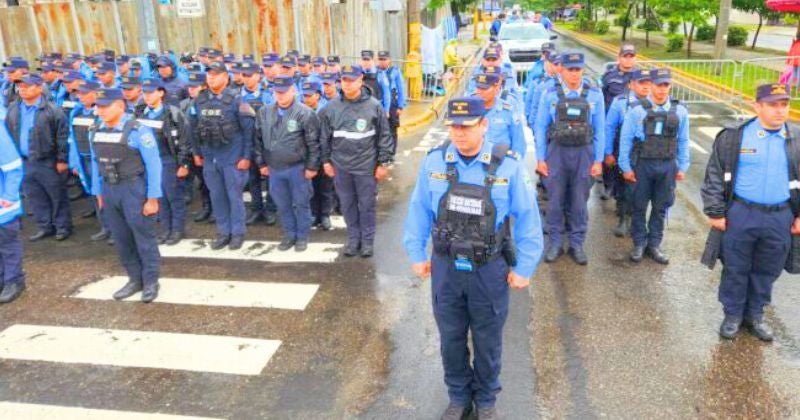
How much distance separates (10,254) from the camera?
6270 millimetres

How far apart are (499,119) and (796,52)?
1391cm

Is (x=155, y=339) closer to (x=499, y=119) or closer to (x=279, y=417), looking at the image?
(x=279, y=417)

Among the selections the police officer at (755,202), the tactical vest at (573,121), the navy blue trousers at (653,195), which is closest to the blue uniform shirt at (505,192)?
the police officer at (755,202)

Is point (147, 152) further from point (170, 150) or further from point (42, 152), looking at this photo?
point (42, 152)

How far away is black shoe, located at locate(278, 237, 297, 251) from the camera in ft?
24.7

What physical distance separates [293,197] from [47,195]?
12.2ft

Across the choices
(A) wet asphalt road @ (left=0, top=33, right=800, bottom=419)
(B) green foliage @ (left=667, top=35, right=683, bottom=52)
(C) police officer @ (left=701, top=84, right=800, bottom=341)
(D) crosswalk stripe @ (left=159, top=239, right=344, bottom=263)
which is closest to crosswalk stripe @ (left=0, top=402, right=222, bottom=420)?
(A) wet asphalt road @ (left=0, top=33, right=800, bottom=419)

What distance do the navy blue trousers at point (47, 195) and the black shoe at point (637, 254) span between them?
748cm

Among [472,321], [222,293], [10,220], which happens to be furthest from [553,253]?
[10,220]

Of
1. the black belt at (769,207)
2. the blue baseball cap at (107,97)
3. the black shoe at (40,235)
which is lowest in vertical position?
the black shoe at (40,235)

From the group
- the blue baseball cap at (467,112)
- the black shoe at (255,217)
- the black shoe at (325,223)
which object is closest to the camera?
the blue baseball cap at (467,112)

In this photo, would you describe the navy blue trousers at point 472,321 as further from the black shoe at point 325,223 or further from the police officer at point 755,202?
the black shoe at point 325,223

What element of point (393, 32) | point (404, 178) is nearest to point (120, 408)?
point (404, 178)

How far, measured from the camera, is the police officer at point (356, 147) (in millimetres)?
6770
